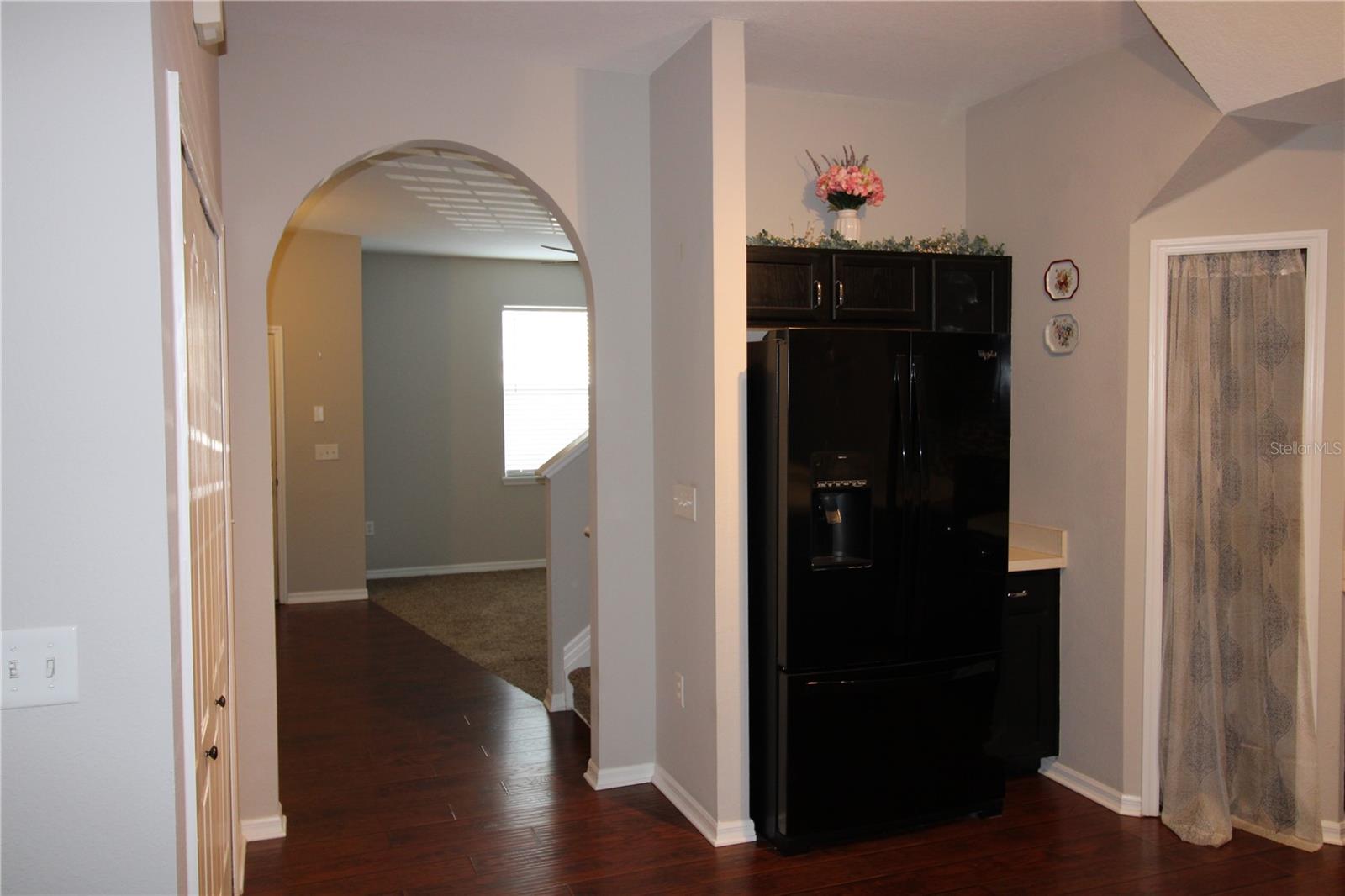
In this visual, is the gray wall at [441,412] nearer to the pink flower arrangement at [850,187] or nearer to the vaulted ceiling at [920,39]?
the vaulted ceiling at [920,39]

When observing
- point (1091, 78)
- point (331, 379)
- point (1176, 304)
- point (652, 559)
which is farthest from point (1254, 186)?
point (331, 379)

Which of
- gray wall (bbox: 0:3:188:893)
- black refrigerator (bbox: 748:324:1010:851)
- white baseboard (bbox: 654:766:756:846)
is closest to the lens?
gray wall (bbox: 0:3:188:893)

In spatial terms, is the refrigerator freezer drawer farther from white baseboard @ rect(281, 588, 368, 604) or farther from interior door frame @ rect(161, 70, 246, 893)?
white baseboard @ rect(281, 588, 368, 604)

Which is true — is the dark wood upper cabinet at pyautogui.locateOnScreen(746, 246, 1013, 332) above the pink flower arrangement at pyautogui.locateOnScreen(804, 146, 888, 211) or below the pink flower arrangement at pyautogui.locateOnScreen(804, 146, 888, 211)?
below

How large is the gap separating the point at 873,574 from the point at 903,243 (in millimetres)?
1487

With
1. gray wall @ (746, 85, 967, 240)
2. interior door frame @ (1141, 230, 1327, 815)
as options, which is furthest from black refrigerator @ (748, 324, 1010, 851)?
gray wall @ (746, 85, 967, 240)

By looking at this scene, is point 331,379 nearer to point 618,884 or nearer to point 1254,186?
point 618,884

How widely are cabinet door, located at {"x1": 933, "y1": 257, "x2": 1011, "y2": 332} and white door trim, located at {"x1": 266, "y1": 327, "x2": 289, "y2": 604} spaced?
5.26 metres

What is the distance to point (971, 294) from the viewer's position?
4.02 metres

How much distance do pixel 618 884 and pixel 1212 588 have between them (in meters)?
2.30

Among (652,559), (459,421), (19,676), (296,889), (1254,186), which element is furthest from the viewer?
(459,421)

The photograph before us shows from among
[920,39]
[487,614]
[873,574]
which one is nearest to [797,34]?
[920,39]

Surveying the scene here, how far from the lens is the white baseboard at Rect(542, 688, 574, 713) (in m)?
4.83

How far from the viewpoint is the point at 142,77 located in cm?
143
